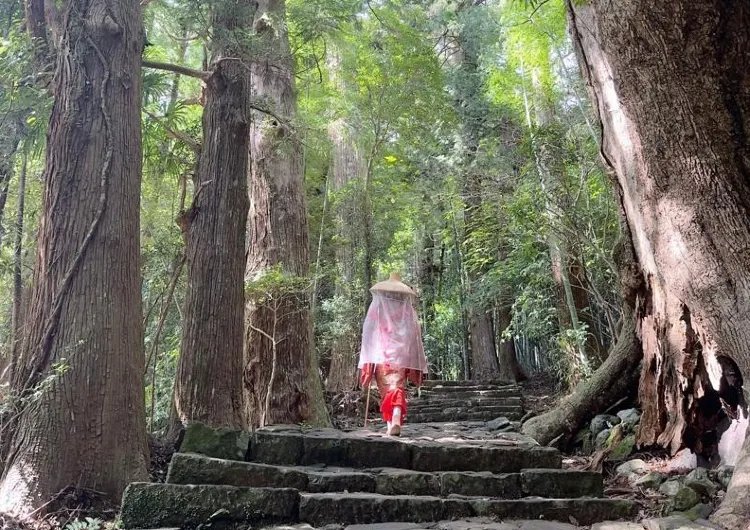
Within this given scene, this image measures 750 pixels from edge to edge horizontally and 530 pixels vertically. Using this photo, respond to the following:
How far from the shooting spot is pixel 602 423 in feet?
21.0

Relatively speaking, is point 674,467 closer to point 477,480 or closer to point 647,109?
point 477,480

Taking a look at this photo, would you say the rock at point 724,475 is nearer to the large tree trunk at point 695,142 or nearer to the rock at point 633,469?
the large tree trunk at point 695,142

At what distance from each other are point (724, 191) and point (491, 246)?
27.9 feet

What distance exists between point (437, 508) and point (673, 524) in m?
1.33

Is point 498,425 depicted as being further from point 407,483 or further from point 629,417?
point 407,483

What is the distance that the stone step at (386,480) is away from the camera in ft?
11.9

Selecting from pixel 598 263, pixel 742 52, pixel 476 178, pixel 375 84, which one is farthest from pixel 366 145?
pixel 742 52

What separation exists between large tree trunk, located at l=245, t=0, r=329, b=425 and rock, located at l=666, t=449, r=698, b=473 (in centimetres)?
401

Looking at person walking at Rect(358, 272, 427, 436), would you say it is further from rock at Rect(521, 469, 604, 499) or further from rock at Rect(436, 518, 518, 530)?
rock at Rect(436, 518, 518, 530)

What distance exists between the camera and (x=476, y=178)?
43.9 ft

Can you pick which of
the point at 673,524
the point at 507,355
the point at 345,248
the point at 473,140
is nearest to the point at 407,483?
the point at 673,524

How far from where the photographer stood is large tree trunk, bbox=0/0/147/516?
3.66m

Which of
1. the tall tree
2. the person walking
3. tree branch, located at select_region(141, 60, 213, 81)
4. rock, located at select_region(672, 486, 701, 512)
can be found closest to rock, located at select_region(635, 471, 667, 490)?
rock, located at select_region(672, 486, 701, 512)

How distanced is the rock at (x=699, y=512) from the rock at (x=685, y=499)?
42 millimetres
